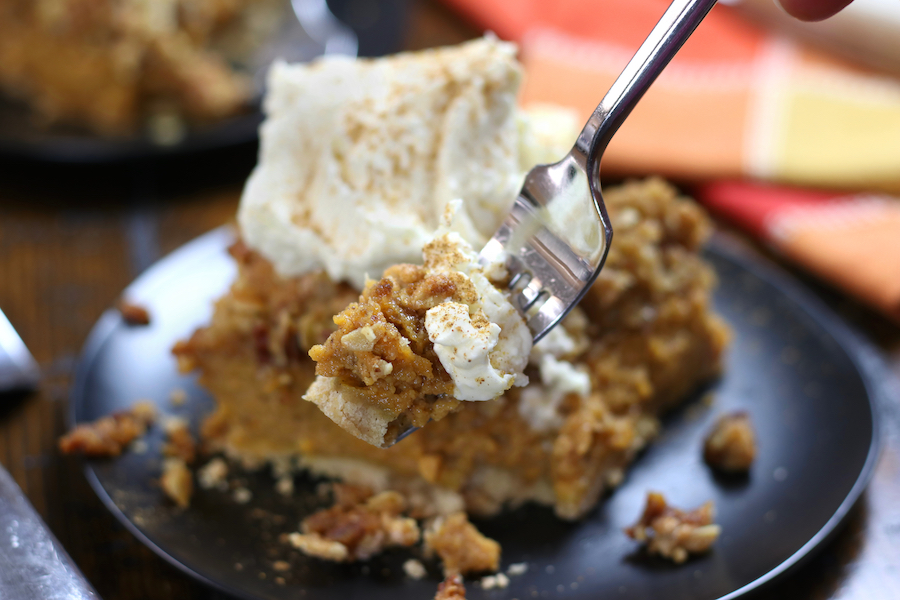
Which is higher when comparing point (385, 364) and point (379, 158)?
point (379, 158)

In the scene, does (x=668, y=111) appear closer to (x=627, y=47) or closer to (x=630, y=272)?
(x=627, y=47)

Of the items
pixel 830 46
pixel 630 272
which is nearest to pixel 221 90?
pixel 630 272

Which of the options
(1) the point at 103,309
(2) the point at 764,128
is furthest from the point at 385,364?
(2) the point at 764,128

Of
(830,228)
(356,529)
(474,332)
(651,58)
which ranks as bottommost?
(356,529)

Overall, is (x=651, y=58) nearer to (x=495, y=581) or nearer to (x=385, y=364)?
(x=385, y=364)

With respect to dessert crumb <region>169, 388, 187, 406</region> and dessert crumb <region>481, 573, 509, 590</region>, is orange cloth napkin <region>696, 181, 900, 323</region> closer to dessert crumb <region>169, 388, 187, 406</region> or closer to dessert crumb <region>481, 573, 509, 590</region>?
dessert crumb <region>481, 573, 509, 590</region>

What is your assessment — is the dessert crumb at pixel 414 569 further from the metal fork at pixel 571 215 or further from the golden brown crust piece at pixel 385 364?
the metal fork at pixel 571 215
